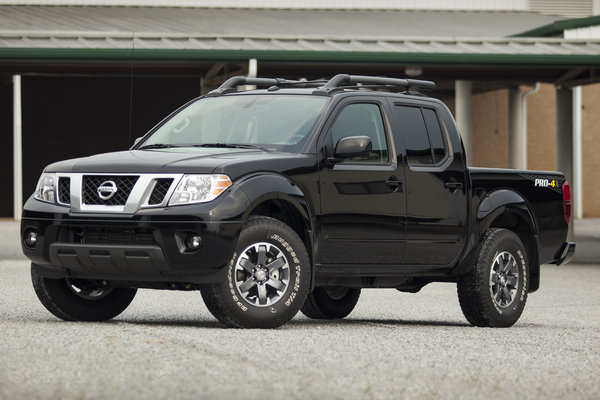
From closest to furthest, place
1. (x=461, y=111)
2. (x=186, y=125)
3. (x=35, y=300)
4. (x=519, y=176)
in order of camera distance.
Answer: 1. (x=186, y=125)
2. (x=519, y=176)
3. (x=35, y=300)
4. (x=461, y=111)

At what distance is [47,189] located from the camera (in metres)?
9.59

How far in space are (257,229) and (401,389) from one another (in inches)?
99.3

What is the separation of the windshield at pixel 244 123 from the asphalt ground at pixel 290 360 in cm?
145

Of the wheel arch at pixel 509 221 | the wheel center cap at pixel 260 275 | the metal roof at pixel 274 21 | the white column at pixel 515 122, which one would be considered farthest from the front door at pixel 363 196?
the white column at pixel 515 122

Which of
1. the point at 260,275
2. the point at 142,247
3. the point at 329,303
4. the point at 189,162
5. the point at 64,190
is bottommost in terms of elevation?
the point at 329,303

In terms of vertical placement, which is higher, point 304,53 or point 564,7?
point 564,7

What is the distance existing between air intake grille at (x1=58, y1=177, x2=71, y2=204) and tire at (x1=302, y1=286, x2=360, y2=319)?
301 centimetres

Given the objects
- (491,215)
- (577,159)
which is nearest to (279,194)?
(491,215)

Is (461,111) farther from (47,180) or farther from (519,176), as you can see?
(47,180)

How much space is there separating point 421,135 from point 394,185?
0.75 meters

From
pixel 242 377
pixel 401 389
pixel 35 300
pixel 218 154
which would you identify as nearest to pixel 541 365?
pixel 401 389

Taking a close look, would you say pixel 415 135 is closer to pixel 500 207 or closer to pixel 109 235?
pixel 500 207

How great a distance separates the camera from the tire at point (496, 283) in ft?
36.4

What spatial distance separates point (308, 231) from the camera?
376 inches
